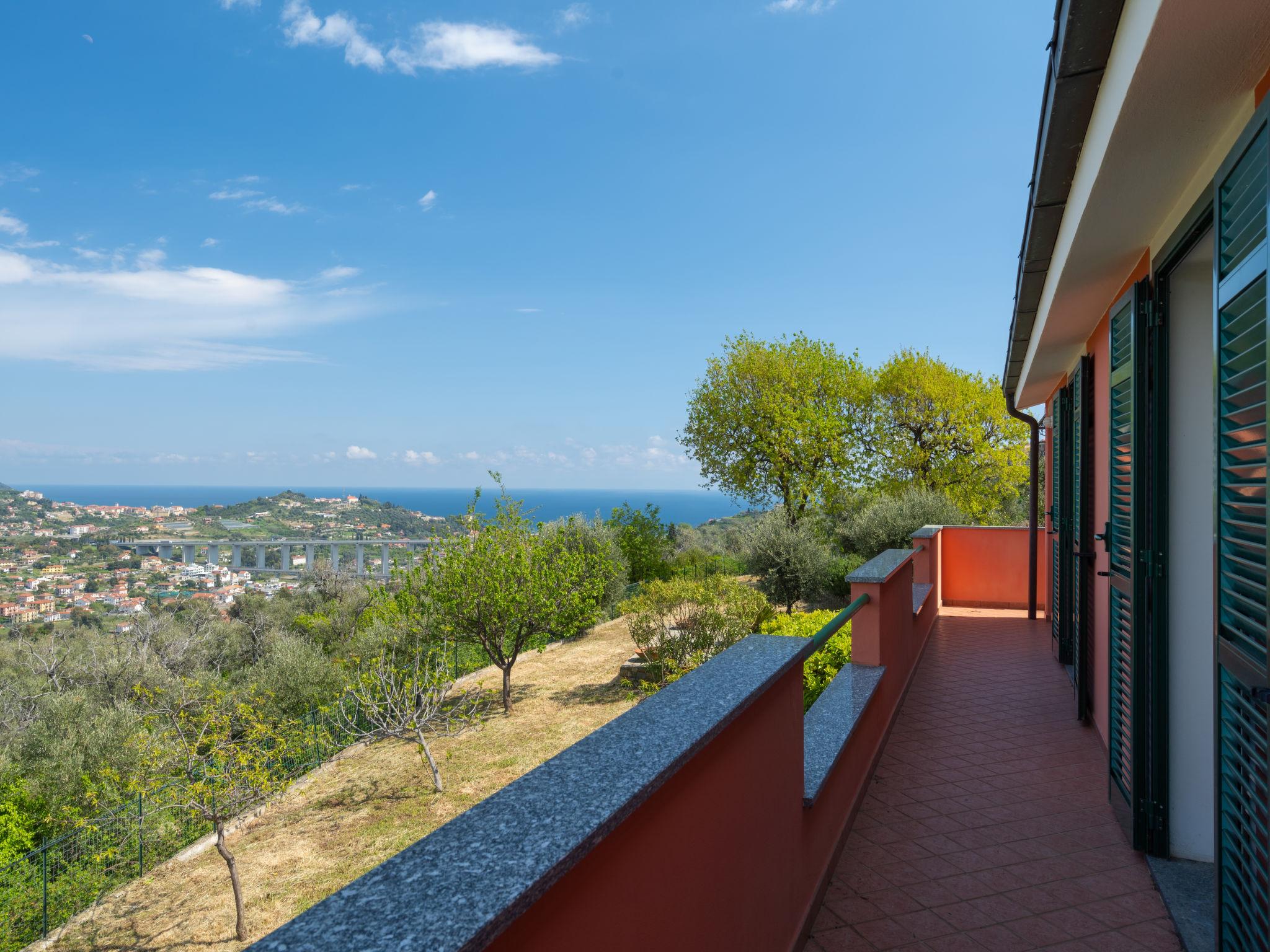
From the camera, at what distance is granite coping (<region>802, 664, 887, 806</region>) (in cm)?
275

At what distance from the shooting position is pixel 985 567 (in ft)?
34.0

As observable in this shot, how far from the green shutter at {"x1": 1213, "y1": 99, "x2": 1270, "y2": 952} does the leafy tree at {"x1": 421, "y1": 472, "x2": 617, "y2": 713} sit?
10.9m

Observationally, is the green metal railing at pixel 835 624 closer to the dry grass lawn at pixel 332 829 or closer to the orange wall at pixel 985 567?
the dry grass lawn at pixel 332 829

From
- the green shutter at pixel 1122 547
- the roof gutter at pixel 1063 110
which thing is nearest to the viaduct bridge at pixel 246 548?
the green shutter at pixel 1122 547

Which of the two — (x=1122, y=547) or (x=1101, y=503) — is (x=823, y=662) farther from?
(x=1122, y=547)

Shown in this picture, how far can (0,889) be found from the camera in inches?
324

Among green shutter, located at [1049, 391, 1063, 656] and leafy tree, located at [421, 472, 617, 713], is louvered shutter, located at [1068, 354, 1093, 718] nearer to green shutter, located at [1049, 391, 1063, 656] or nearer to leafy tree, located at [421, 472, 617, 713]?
green shutter, located at [1049, 391, 1063, 656]

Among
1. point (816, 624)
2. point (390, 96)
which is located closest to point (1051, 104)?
point (816, 624)

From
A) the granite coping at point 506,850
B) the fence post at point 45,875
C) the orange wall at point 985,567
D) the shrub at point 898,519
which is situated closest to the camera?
the granite coping at point 506,850

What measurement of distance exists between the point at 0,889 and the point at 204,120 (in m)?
35.3

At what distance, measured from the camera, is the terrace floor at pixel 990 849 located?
2.58m

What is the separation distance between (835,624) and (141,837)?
32.6ft

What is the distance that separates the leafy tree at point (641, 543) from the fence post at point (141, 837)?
42.1 ft

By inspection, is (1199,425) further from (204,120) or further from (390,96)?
(204,120)
